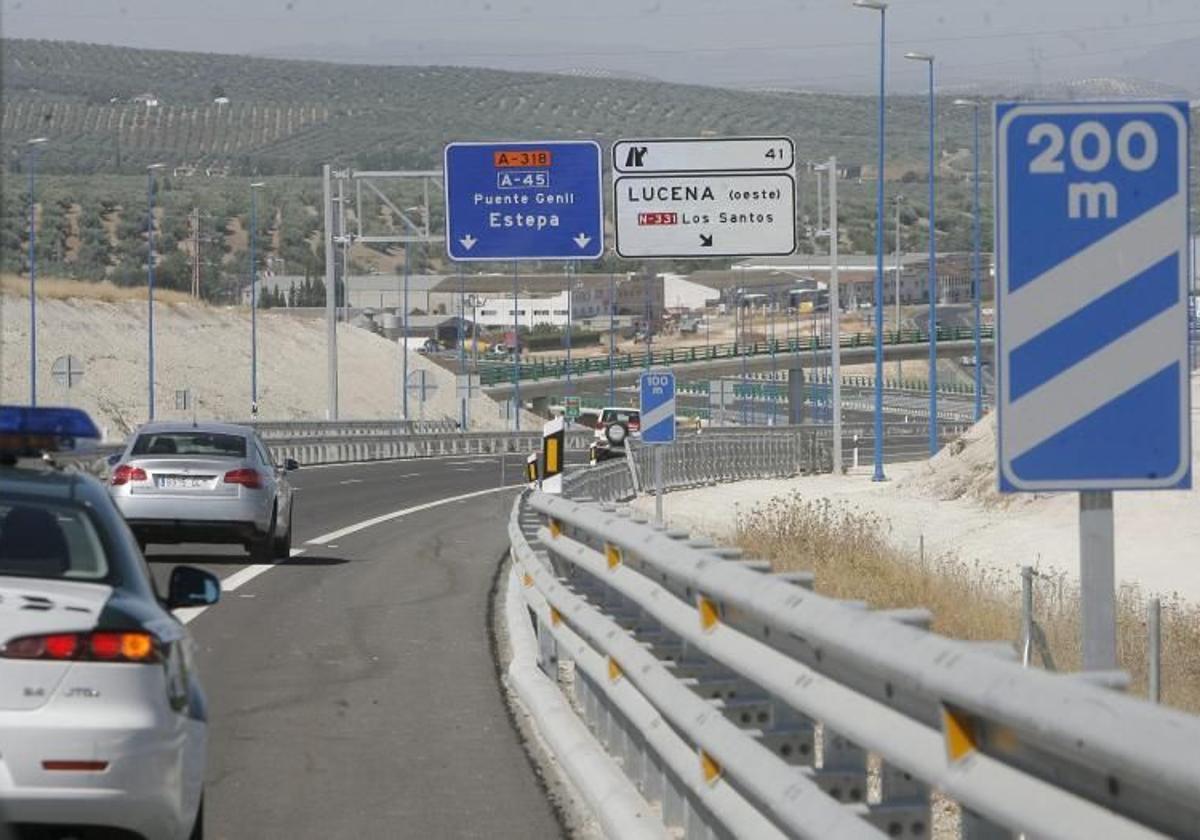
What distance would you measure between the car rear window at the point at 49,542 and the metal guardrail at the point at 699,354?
10864cm

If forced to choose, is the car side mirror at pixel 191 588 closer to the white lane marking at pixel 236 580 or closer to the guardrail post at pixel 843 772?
the guardrail post at pixel 843 772

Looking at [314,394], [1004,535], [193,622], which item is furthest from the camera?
[314,394]

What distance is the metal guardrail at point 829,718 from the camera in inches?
164

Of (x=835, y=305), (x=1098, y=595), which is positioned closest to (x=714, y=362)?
(x=835, y=305)

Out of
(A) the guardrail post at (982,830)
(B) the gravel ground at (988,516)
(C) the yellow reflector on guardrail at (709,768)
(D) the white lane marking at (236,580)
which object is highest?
(A) the guardrail post at (982,830)

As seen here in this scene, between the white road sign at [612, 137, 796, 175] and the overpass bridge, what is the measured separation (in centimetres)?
8637

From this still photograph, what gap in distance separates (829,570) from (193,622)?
23.4 feet

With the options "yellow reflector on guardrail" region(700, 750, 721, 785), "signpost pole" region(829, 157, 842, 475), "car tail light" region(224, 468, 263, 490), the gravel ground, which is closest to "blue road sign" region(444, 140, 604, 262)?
the gravel ground

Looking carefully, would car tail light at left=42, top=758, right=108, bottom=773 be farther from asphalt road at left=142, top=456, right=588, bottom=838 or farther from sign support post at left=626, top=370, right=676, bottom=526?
sign support post at left=626, top=370, right=676, bottom=526

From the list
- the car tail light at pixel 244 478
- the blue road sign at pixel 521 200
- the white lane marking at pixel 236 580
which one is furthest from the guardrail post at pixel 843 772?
the blue road sign at pixel 521 200

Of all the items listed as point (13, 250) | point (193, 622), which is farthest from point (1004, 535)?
point (13, 250)

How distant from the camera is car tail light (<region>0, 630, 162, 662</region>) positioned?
717cm

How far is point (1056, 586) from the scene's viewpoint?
20.4 metres

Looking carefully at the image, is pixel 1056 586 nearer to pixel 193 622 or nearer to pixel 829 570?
pixel 829 570
